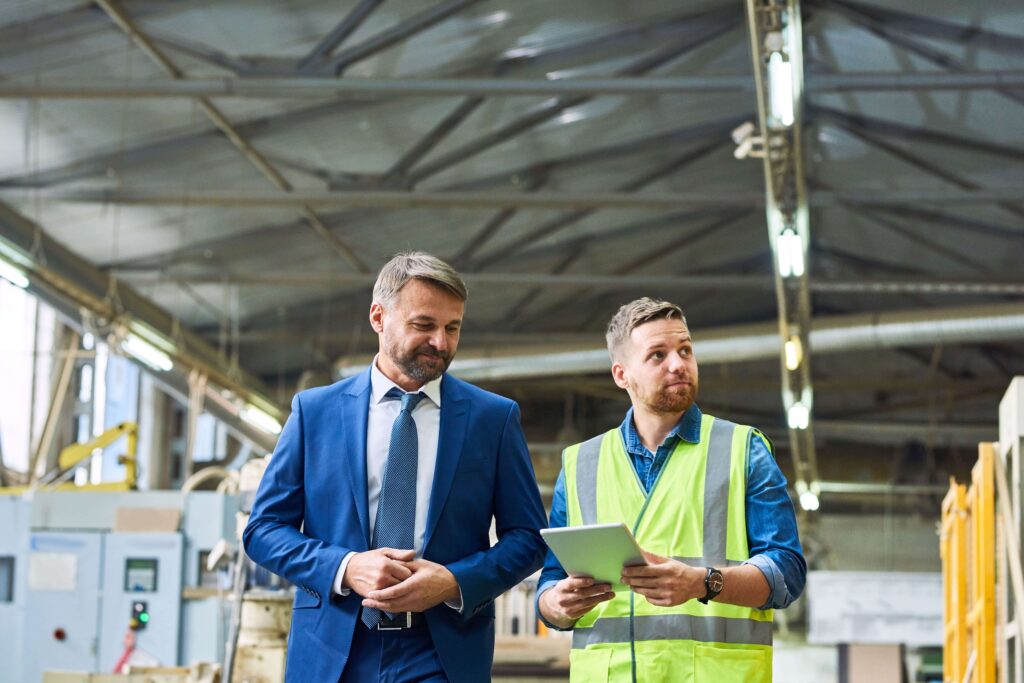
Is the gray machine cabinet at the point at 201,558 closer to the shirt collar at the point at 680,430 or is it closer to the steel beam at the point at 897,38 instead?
the steel beam at the point at 897,38

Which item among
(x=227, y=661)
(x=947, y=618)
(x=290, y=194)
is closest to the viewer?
(x=227, y=661)

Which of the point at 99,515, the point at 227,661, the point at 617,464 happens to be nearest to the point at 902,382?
the point at 99,515

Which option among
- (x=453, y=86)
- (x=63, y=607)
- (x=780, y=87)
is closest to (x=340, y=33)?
(x=453, y=86)

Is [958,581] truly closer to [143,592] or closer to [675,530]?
[675,530]

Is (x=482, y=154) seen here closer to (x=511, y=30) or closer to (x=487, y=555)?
(x=511, y=30)

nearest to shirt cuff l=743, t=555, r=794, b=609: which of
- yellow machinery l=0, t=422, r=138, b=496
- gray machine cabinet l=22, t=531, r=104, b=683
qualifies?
gray machine cabinet l=22, t=531, r=104, b=683

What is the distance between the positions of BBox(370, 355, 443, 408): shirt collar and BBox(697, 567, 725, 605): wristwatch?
855 millimetres

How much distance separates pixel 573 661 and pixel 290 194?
34.0 ft

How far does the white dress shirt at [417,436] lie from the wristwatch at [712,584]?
61 cm

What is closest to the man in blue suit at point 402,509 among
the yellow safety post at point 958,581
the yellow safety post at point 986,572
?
the yellow safety post at point 986,572

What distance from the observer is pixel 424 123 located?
42.1ft

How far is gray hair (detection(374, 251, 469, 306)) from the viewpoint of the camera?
338cm

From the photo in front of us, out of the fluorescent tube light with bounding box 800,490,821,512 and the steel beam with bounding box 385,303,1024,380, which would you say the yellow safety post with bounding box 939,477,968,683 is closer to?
the steel beam with bounding box 385,303,1024,380

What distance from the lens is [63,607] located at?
40.4 ft
